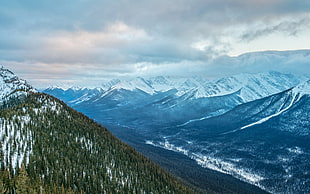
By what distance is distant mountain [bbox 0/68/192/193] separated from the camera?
9453 cm

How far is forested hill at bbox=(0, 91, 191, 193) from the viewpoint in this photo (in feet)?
310

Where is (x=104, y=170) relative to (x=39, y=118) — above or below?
below

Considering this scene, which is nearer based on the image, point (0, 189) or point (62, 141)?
point (0, 189)

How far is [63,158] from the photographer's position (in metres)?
114

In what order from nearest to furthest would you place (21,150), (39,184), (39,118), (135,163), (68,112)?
(39,184) < (21,150) < (39,118) < (135,163) < (68,112)

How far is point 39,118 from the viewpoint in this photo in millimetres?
139250

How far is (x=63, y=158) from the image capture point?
→ 114438mm

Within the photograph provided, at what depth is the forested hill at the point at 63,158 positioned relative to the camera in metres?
94.6

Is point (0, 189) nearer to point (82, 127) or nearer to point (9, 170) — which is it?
point (9, 170)

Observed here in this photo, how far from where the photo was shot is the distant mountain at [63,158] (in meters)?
94.5

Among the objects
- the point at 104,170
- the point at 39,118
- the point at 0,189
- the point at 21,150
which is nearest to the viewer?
the point at 0,189

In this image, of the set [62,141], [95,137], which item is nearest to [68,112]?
[95,137]

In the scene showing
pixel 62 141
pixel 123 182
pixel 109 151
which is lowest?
pixel 123 182

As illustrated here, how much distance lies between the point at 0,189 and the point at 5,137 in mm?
47388
